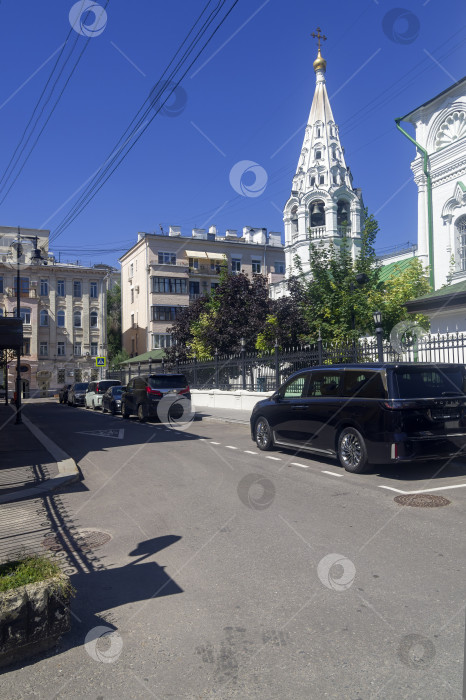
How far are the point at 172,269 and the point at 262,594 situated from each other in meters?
56.4

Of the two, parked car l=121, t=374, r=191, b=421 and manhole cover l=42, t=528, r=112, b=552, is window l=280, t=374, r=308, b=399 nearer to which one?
manhole cover l=42, t=528, r=112, b=552

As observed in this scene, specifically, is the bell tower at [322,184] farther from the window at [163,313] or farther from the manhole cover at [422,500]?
the manhole cover at [422,500]

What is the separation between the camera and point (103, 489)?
8.98 m

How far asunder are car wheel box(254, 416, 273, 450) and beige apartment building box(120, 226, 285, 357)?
44.2 meters

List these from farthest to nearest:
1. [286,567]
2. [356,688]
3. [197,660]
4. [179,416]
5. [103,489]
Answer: [179,416] < [103,489] < [286,567] < [197,660] < [356,688]

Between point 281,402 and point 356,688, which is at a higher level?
point 281,402

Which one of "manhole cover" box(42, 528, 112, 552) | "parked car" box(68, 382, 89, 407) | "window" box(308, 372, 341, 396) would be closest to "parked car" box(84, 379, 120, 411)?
"parked car" box(68, 382, 89, 407)

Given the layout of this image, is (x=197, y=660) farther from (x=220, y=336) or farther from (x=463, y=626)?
(x=220, y=336)

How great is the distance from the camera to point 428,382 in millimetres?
9172

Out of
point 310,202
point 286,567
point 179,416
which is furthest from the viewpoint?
point 310,202

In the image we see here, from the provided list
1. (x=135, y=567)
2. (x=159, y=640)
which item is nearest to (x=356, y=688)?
(x=159, y=640)

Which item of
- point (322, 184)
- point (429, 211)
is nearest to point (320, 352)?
point (429, 211)

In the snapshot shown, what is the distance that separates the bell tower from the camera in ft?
136

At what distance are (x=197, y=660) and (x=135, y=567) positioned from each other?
6.13ft
